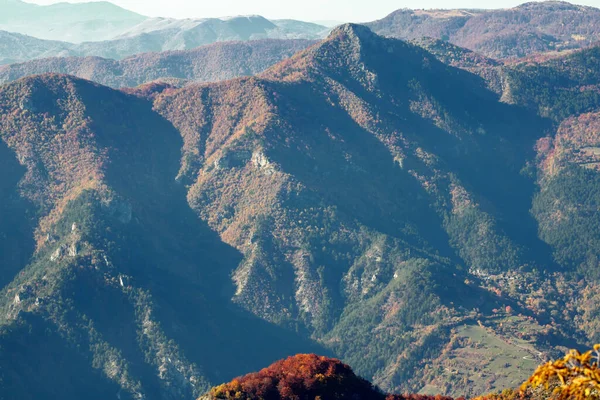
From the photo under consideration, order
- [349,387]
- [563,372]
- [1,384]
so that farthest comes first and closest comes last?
[1,384], [349,387], [563,372]

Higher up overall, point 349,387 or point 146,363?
point 349,387

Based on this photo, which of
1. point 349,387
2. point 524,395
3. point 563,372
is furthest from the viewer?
point 349,387

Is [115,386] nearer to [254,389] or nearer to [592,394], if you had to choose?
[254,389]

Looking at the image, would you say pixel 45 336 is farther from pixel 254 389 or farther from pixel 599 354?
pixel 599 354

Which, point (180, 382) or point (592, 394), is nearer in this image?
point (592, 394)

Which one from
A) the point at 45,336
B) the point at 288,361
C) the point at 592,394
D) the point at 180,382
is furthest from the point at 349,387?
the point at 45,336

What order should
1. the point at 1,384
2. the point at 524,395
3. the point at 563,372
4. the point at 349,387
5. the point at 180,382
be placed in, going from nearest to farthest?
1. the point at 563,372
2. the point at 524,395
3. the point at 349,387
4. the point at 1,384
5. the point at 180,382

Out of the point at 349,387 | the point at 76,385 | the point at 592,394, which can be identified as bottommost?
the point at 76,385

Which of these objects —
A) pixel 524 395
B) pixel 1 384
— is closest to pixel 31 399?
pixel 1 384

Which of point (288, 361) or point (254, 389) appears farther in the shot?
point (288, 361)
